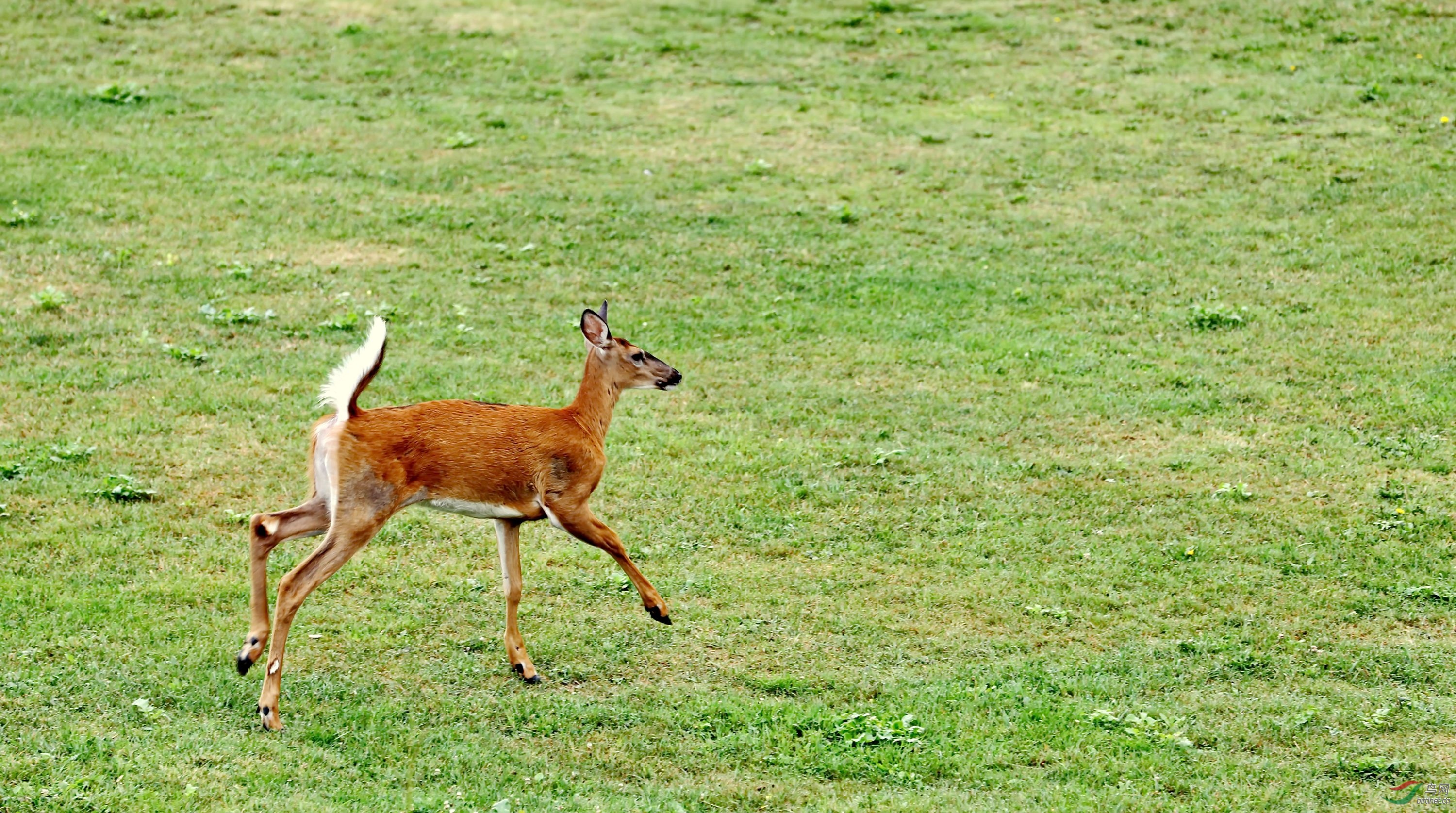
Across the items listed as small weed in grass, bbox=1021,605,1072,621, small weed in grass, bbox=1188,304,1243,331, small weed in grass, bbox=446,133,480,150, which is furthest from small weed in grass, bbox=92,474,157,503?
small weed in grass, bbox=1188,304,1243,331

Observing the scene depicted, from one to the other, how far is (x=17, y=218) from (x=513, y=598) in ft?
36.2

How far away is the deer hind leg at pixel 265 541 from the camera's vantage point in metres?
8.23

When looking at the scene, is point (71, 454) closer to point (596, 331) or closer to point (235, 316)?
point (235, 316)

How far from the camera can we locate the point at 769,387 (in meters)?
14.2

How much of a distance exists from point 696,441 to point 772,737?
4914 millimetres

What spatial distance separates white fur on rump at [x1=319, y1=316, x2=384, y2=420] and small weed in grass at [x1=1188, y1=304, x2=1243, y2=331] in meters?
9.77

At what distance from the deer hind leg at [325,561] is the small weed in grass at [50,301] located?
8208mm

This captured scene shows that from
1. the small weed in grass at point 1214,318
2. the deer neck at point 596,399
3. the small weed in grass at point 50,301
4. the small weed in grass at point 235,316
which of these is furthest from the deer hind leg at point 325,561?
the small weed in grass at point 1214,318

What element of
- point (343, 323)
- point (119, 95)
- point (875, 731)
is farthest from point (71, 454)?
point (119, 95)

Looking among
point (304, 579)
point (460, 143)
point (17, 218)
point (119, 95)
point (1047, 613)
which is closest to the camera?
point (304, 579)

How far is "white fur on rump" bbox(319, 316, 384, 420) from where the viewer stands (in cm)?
811

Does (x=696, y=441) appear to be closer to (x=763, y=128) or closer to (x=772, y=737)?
(x=772, y=737)

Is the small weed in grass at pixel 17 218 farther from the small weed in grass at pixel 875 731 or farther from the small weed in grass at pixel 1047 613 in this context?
the small weed in grass at pixel 875 731

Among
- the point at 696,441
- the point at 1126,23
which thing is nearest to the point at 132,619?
the point at 696,441
